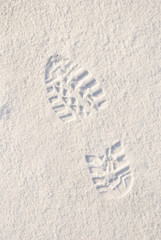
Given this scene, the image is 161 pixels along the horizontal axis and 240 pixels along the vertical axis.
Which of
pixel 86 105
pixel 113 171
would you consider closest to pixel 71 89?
pixel 86 105

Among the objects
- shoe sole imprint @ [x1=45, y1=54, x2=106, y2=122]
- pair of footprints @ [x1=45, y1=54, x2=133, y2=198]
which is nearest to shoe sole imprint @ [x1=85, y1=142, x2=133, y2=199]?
pair of footprints @ [x1=45, y1=54, x2=133, y2=198]

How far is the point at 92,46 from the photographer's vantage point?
3.14 feet

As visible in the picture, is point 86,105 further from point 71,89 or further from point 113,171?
point 113,171

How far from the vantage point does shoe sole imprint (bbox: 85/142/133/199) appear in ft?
3.16

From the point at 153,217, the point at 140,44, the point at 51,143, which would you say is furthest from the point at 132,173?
the point at 140,44

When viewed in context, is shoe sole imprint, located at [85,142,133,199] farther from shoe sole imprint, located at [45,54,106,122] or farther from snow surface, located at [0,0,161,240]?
shoe sole imprint, located at [45,54,106,122]

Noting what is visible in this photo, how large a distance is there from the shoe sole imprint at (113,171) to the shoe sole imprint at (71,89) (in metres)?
0.12

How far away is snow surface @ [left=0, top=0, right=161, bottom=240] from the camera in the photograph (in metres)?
0.94

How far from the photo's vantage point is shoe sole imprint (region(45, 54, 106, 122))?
0.95 m

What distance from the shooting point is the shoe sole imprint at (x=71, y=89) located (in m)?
0.95

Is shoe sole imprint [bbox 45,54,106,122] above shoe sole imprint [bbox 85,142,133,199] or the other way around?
above

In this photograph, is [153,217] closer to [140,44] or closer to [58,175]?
[58,175]

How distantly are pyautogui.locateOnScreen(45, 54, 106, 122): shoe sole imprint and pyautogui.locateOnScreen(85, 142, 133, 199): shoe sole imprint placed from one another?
122 mm

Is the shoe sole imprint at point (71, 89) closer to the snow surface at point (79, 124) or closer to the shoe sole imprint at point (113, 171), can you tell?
the snow surface at point (79, 124)
